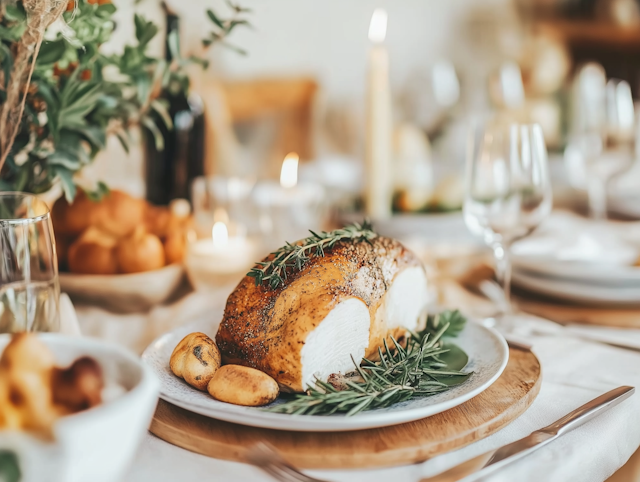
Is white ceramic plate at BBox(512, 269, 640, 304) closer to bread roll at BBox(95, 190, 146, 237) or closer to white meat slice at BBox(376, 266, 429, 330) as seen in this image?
white meat slice at BBox(376, 266, 429, 330)

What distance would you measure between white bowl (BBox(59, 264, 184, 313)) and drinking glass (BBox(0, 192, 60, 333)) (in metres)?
0.29

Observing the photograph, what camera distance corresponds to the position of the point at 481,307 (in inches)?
42.8

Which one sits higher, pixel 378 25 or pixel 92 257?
pixel 378 25

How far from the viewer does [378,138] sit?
1521mm

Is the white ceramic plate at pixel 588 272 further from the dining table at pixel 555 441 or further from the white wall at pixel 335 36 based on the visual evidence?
the white wall at pixel 335 36

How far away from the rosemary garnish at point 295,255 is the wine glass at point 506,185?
291 mm

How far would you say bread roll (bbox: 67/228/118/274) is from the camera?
102 centimetres

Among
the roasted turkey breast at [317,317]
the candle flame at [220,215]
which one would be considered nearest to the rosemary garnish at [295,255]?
the roasted turkey breast at [317,317]

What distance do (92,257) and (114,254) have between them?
4cm

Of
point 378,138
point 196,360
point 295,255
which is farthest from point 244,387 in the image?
point 378,138

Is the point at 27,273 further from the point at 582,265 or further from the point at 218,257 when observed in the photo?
the point at 582,265

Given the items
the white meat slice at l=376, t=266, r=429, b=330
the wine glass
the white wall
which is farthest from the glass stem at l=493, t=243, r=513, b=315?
the white wall

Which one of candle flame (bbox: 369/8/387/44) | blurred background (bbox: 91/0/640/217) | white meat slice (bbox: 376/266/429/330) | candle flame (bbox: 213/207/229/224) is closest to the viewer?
white meat slice (bbox: 376/266/429/330)

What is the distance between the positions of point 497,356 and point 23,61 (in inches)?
24.8
